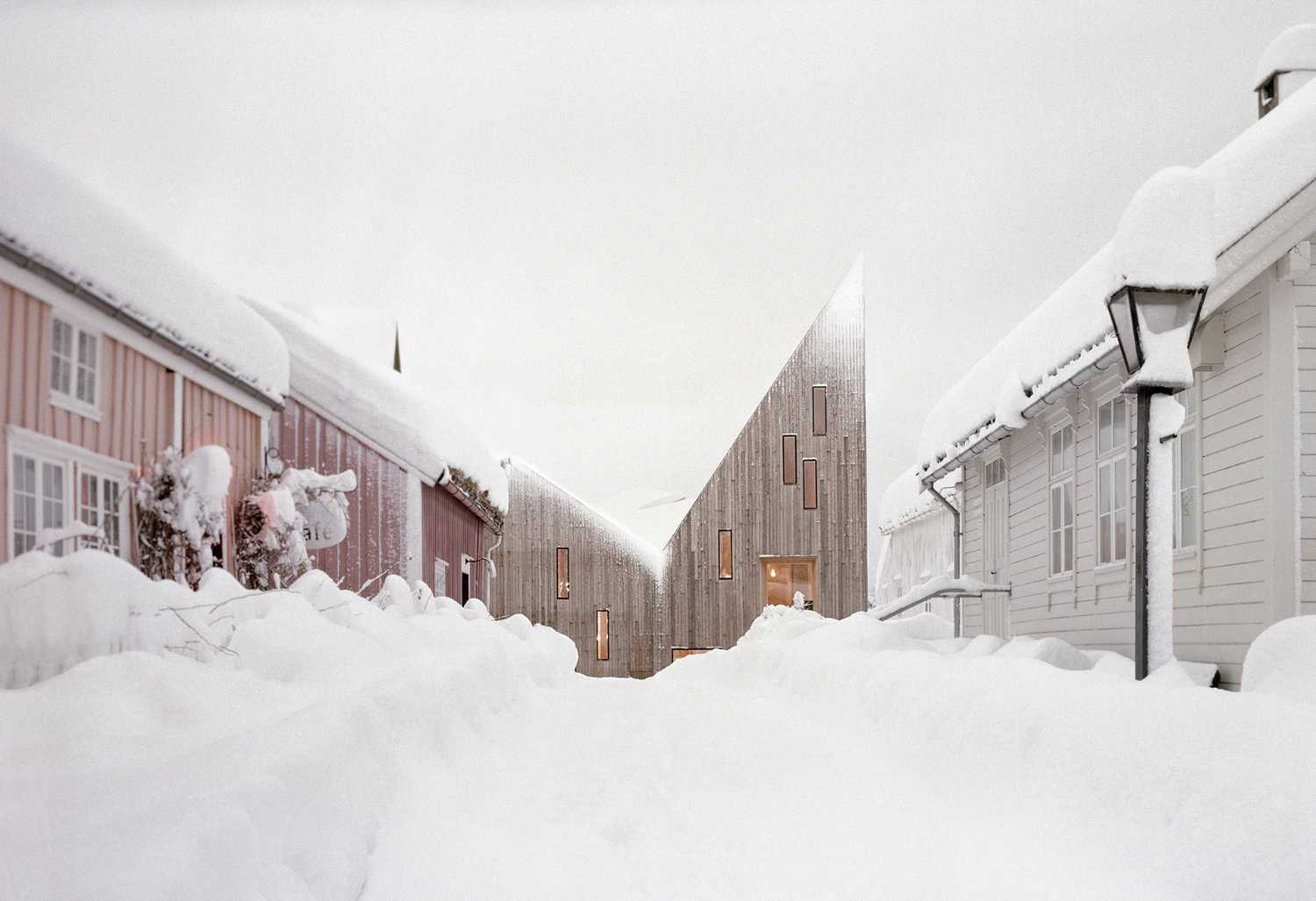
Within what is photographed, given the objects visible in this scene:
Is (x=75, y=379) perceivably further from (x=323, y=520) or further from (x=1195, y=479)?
(x=323, y=520)

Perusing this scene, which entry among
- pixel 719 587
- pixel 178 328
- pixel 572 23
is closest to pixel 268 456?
pixel 178 328

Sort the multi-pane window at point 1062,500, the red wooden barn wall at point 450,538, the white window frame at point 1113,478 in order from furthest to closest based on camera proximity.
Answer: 1. the red wooden barn wall at point 450,538
2. the multi-pane window at point 1062,500
3. the white window frame at point 1113,478

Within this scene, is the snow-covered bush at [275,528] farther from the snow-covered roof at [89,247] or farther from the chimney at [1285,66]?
the chimney at [1285,66]

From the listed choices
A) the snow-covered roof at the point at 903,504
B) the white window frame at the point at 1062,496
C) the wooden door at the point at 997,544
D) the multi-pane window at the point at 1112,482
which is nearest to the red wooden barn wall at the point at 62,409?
the multi-pane window at the point at 1112,482

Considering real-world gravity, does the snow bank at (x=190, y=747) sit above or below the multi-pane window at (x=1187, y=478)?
below

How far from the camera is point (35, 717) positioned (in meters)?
1.01

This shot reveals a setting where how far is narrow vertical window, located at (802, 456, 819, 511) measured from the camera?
48.1ft

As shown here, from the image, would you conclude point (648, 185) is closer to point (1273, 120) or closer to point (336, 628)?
point (336, 628)

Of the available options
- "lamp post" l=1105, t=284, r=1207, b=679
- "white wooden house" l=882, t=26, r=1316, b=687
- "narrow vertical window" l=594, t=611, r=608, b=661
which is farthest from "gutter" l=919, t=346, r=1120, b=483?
"narrow vertical window" l=594, t=611, r=608, b=661

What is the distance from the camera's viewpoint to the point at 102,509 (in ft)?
4.39

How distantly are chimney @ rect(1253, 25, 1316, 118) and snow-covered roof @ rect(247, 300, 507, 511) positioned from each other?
6414 mm

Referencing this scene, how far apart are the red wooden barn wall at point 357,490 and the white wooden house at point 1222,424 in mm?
4874

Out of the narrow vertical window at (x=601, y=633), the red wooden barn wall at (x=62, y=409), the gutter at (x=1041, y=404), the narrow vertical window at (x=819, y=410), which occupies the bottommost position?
the narrow vertical window at (x=601, y=633)

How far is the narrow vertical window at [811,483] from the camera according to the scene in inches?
578
